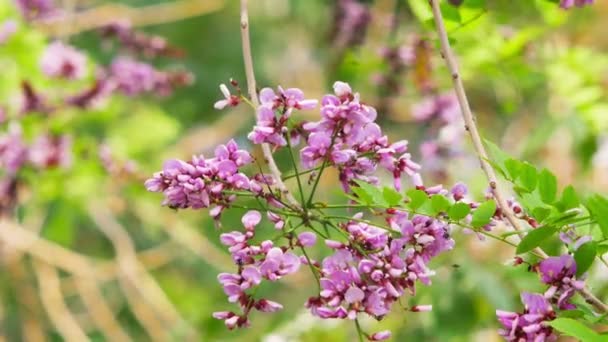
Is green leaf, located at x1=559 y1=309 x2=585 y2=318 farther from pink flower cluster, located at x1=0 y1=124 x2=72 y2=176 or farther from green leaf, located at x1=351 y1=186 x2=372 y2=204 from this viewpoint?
pink flower cluster, located at x1=0 y1=124 x2=72 y2=176

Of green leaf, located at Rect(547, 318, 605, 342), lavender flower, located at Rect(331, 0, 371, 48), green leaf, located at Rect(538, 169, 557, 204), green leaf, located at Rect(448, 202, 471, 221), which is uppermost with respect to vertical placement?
lavender flower, located at Rect(331, 0, 371, 48)

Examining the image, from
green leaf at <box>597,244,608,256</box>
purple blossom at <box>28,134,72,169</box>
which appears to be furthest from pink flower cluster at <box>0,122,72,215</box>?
green leaf at <box>597,244,608,256</box>

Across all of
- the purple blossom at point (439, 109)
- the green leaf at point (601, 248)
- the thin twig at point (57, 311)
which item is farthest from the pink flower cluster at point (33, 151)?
the green leaf at point (601, 248)

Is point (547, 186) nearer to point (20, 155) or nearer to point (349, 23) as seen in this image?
point (349, 23)

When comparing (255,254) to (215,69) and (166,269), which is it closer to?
(166,269)

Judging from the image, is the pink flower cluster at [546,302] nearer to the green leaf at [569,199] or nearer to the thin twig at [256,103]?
the green leaf at [569,199]

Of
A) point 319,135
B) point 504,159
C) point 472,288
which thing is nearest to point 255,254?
point 319,135
